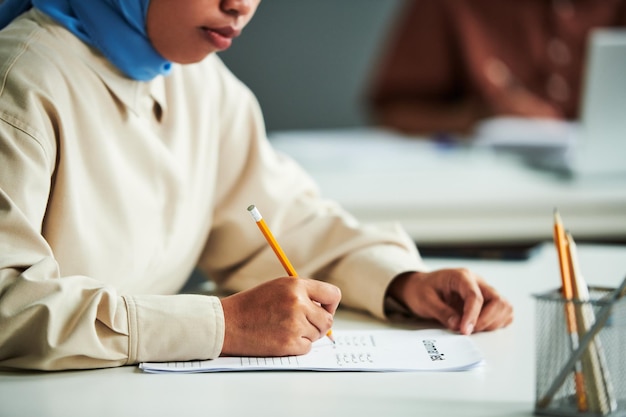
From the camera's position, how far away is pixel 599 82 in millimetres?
2197

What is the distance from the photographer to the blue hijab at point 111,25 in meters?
1.09

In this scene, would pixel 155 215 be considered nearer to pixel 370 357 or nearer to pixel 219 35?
pixel 219 35

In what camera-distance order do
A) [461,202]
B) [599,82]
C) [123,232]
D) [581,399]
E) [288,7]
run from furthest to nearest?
[288,7] < [599,82] < [461,202] < [123,232] < [581,399]

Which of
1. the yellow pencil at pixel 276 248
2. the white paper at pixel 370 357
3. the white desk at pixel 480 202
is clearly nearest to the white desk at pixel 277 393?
the white paper at pixel 370 357

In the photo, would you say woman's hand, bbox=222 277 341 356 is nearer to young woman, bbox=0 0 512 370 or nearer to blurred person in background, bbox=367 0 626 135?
young woman, bbox=0 0 512 370

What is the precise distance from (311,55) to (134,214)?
364cm

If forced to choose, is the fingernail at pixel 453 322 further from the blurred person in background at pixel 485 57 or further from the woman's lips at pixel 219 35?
the blurred person in background at pixel 485 57

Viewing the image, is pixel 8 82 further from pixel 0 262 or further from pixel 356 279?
pixel 356 279

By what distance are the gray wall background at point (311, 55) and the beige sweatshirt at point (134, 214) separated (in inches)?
129

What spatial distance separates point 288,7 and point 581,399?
402 centimetres

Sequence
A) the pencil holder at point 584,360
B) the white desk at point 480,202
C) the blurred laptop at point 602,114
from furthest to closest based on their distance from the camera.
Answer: the blurred laptop at point 602,114
the white desk at point 480,202
the pencil holder at point 584,360

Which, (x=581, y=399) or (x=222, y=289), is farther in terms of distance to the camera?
(x=222, y=289)

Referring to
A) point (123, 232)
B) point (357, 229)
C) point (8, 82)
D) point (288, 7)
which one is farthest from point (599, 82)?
point (288, 7)

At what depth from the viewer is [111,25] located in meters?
1.10
